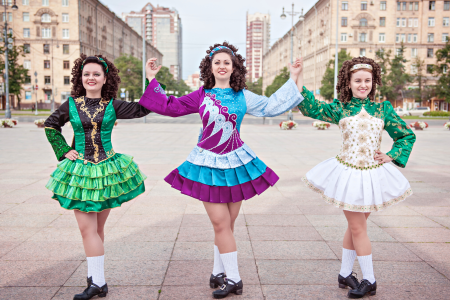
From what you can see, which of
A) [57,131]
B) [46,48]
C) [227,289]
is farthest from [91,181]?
[46,48]

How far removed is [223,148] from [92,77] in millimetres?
1251

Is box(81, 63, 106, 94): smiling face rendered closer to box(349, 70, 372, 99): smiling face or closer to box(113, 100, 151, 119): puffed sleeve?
box(113, 100, 151, 119): puffed sleeve

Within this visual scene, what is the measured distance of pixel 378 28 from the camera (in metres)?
69.4

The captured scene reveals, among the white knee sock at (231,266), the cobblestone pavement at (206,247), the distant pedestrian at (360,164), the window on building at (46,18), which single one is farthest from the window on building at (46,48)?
the white knee sock at (231,266)

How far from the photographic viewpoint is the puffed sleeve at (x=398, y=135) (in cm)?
358

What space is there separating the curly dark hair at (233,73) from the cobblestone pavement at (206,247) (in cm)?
172

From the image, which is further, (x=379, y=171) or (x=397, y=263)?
(x=397, y=263)

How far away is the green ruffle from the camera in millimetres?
3322

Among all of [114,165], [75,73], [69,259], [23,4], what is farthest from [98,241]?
[23,4]

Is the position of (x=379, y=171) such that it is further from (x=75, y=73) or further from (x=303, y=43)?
(x=303, y=43)

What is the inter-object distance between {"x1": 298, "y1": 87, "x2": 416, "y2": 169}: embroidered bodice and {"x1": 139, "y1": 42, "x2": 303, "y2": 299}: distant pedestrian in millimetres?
462

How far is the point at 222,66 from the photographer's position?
355 centimetres

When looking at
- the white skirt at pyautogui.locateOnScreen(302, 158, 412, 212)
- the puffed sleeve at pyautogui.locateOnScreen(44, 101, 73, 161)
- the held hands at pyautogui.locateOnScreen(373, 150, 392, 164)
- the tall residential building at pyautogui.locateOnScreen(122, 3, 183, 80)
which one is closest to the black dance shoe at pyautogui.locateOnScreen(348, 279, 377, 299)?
the white skirt at pyautogui.locateOnScreen(302, 158, 412, 212)

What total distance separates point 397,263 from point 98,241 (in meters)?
2.83
